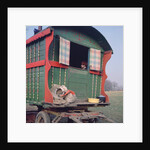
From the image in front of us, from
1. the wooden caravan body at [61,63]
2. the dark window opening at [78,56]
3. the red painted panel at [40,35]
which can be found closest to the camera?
the red painted panel at [40,35]

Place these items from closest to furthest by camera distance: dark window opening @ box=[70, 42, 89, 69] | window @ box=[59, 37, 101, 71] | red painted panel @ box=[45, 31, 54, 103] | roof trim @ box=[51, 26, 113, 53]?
red painted panel @ box=[45, 31, 54, 103]
window @ box=[59, 37, 101, 71]
roof trim @ box=[51, 26, 113, 53]
dark window opening @ box=[70, 42, 89, 69]

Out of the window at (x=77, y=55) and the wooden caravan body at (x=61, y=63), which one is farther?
the window at (x=77, y=55)

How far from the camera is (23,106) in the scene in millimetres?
4188

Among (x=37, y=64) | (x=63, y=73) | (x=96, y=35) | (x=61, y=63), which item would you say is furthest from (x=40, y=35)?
(x=96, y=35)

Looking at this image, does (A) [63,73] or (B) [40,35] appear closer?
(B) [40,35]

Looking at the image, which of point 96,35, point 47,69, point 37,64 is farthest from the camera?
point 96,35

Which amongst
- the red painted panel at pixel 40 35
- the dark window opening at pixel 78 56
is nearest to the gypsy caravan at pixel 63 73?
the red painted panel at pixel 40 35

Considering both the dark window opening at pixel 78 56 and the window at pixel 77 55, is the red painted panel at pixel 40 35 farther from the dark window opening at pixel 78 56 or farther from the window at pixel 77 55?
the dark window opening at pixel 78 56

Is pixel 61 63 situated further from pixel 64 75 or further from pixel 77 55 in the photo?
pixel 77 55

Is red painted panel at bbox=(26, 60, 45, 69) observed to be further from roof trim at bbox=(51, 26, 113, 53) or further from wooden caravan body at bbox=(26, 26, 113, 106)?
roof trim at bbox=(51, 26, 113, 53)

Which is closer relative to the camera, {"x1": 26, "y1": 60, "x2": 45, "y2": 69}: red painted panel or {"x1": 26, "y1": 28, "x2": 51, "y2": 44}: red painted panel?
{"x1": 26, "y1": 28, "x2": 51, "y2": 44}: red painted panel

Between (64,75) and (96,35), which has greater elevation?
(96,35)

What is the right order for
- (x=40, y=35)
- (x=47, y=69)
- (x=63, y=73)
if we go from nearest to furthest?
(x=47, y=69) < (x=40, y=35) < (x=63, y=73)

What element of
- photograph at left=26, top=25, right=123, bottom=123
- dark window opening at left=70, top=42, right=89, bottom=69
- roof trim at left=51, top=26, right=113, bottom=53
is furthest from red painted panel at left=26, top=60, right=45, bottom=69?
dark window opening at left=70, top=42, right=89, bottom=69
